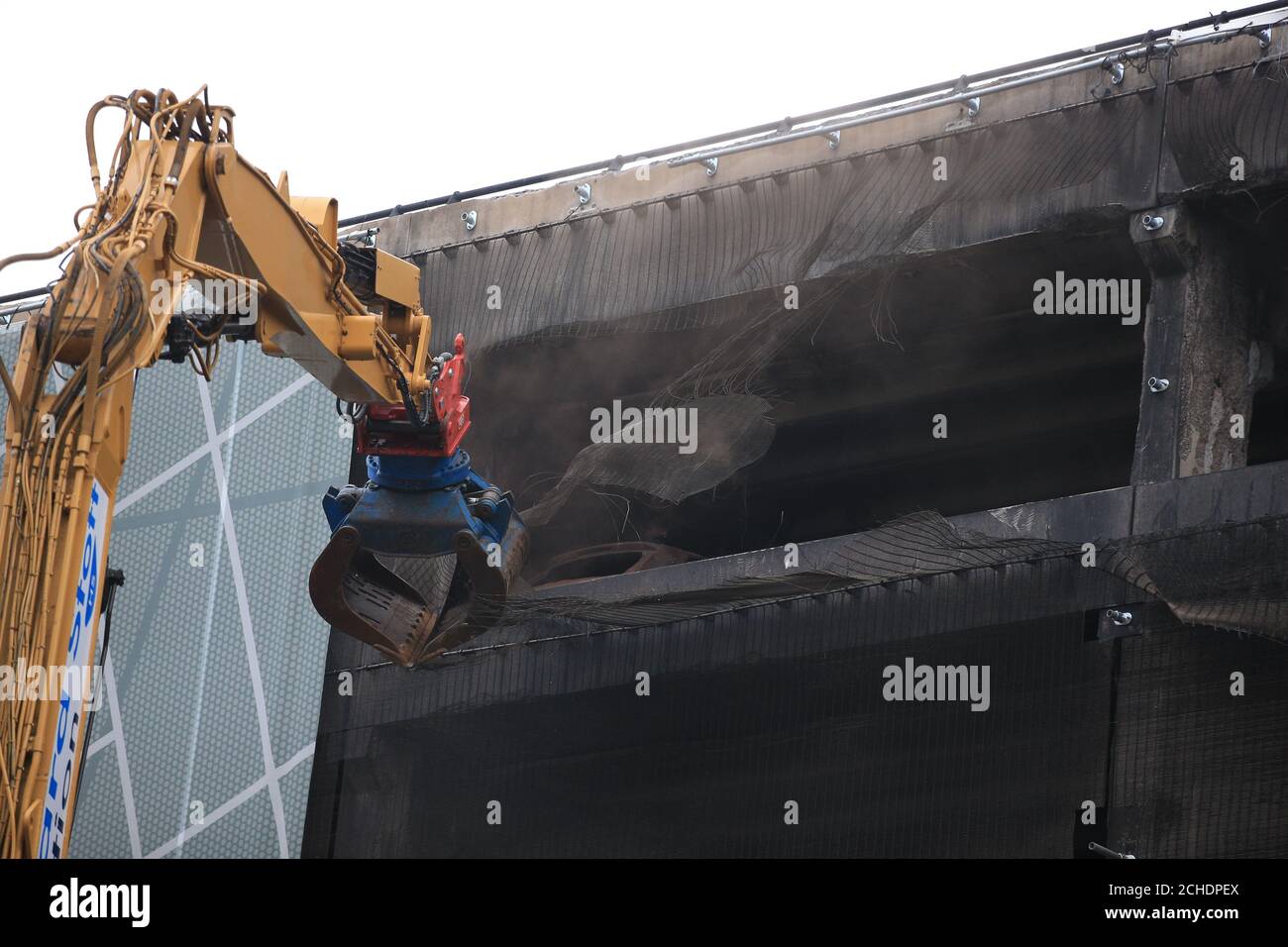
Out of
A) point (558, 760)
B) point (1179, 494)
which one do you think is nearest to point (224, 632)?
point (558, 760)

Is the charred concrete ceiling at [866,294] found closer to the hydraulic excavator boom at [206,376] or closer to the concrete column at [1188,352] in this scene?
the concrete column at [1188,352]

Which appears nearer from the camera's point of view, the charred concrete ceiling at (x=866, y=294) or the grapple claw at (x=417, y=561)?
the grapple claw at (x=417, y=561)

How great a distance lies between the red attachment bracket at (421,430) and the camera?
513 inches

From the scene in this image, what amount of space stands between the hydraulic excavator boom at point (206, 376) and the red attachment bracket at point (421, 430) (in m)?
0.02

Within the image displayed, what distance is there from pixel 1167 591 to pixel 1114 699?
1133 millimetres

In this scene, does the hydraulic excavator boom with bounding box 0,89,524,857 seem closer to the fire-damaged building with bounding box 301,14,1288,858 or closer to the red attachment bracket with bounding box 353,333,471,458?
the red attachment bracket with bounding box 353,333,471,458

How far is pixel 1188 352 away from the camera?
14969mm

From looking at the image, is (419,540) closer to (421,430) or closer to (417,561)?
(421,430)

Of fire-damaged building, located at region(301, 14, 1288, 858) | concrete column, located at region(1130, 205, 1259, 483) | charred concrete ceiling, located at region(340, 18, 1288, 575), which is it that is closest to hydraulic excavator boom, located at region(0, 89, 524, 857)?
fire-damaged building, located at region(301, 14, 1288, 858)

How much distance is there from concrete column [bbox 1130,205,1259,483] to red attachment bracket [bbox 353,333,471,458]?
18.7ft

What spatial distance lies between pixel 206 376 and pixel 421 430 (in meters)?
3.41

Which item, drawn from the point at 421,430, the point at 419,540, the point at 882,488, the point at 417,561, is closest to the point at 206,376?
the point at 421,430

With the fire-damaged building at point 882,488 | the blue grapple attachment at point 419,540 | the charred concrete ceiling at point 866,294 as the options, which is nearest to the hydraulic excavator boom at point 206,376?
the blue grapple attachment at point 419,540

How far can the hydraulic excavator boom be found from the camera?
8391 mm
